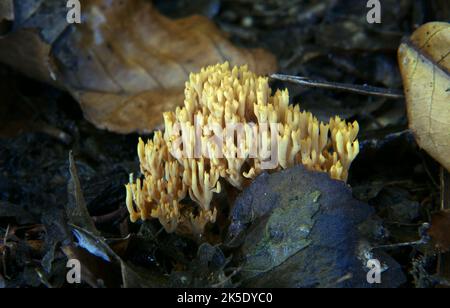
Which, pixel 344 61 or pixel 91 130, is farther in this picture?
pixel 344 61

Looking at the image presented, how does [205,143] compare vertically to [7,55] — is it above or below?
below

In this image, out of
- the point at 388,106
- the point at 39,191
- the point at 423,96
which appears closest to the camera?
the point at 423,96

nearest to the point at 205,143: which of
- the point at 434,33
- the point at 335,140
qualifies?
the point at 335,140

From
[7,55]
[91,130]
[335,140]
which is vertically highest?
[7,55]

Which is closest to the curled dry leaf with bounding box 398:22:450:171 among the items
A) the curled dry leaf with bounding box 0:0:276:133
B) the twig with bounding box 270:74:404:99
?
the twig with bounding box 270:74:404:99
